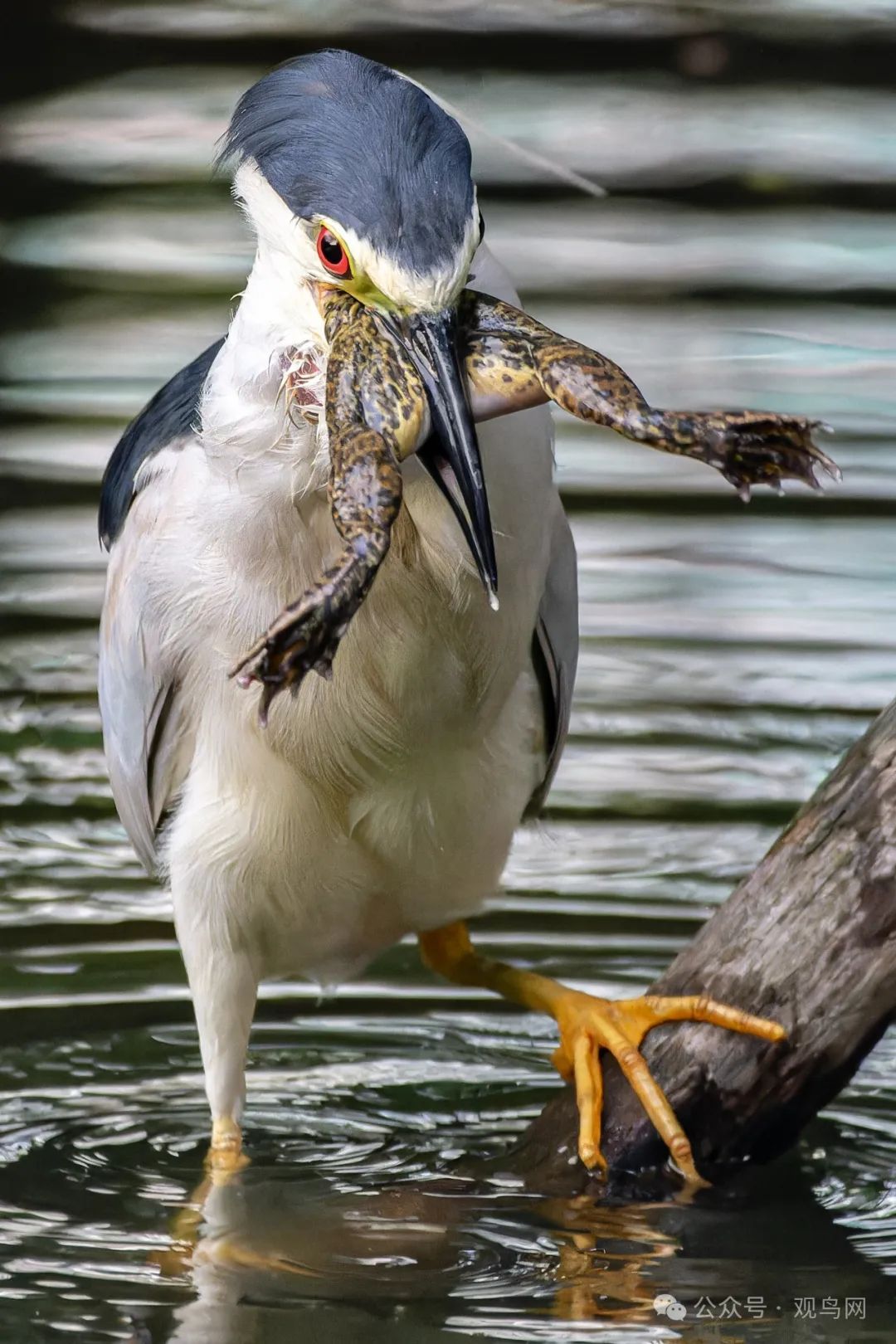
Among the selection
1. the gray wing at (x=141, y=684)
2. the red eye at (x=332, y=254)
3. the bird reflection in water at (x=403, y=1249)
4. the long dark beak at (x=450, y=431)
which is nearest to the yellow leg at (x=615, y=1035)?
the bird reflection in water at (x=403, y=1249)

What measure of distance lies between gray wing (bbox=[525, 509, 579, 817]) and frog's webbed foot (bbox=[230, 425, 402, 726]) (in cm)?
103

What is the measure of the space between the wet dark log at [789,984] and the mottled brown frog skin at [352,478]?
846mm

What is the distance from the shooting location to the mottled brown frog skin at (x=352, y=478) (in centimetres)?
210

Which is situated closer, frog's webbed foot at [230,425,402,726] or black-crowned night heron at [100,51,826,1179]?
frog's webbed foot at [230,425,402,726]

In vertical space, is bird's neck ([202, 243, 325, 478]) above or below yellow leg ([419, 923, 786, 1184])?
above

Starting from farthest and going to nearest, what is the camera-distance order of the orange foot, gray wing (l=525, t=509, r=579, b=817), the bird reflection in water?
1. gray wing (l=525, t=509, r=579, b=817)
2. the orange foot
3. the bird reflection in water

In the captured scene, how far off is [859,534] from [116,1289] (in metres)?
3.88

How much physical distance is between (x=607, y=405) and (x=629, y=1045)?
3.72ft

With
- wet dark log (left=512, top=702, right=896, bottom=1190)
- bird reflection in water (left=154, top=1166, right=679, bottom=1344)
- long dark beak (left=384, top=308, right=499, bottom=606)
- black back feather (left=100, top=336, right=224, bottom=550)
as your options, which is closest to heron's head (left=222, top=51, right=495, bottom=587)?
long dark beak (left=384, top=308, right=499, bottom=606)

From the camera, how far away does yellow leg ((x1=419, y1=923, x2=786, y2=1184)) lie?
2.88 metres

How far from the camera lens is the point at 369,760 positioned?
2.95 m

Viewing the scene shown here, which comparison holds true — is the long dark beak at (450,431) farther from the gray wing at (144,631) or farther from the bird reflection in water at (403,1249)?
the bird reflection in water at (403,1249)

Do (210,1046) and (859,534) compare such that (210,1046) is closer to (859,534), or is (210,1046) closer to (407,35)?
(859,534)

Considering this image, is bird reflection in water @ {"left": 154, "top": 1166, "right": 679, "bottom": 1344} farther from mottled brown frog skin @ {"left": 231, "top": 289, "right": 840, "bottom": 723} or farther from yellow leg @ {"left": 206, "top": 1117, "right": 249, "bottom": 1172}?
mottled brown frog skin @ {"left": 231, "top": 289, "right": 840, "bottom": 723}
